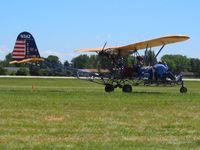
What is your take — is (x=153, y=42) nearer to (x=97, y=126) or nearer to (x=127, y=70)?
(x=127, y=70)

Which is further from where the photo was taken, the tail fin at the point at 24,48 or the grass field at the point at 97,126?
the tail fin at the point at 24,48

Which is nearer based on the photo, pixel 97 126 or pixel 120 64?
pixel 97 126

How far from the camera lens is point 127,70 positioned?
32.8 m

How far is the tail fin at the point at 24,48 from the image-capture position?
3441 centimetres

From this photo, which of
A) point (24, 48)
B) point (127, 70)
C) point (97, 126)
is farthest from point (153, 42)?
point (97, 126)

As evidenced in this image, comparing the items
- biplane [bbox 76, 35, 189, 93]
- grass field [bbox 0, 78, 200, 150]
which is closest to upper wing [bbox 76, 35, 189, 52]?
biplane [bbox 76, 35, 189, 93]

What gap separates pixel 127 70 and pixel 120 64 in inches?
32.6

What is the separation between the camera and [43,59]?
117 feet

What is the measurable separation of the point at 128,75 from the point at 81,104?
15.3 metres

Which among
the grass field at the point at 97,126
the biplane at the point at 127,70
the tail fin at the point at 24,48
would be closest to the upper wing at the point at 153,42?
the biplane at the point at 127,70

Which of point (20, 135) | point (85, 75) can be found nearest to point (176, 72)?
point (85, 75)

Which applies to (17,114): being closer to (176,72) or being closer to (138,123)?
(138,123)

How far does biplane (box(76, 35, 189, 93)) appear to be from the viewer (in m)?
32.3

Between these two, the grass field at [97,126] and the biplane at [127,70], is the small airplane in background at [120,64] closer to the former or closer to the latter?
the biplane at [127,70]
